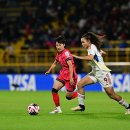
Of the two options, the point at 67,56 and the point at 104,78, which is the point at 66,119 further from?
the point at 67,56

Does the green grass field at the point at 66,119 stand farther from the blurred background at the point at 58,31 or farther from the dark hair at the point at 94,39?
the blurred background at the point at 58,31

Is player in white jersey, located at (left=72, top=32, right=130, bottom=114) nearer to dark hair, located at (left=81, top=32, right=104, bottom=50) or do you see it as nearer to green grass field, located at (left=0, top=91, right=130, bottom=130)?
dark hair, located at (left=81, top=32, right=104, bottom=50)

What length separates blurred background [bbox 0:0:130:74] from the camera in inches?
1047

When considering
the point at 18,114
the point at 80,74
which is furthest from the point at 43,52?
the point at 18,114

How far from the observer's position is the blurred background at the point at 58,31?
26.6 metres

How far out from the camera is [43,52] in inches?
1089

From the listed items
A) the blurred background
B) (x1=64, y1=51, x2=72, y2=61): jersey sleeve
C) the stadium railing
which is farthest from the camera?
the blurred background

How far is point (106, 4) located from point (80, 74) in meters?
5.73

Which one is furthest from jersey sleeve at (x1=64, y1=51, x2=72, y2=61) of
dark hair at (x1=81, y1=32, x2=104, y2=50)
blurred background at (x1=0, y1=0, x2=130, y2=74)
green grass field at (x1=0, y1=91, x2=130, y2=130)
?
blurred background at (x1=0, y1=0, x2=130, y2=74)

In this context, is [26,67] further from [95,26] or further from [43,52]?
[95,26]

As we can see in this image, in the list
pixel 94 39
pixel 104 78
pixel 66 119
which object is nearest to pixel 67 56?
pixel 94 39

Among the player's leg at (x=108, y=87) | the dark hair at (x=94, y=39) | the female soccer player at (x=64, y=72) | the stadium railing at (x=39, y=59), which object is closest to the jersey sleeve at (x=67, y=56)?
the female soccer player at (x=64, y=72)

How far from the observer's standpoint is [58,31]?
29.0 m

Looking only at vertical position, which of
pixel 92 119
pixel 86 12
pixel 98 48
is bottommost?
pixel 92 119
